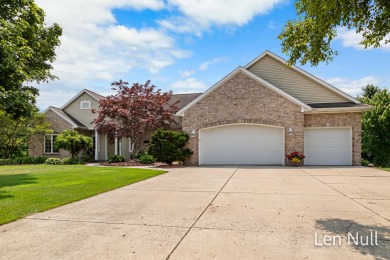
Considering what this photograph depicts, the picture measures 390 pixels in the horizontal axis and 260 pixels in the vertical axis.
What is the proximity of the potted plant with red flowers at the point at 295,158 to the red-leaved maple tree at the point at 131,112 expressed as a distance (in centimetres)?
909

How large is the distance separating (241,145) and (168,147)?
465 cm

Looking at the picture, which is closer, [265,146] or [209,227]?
[209,227]

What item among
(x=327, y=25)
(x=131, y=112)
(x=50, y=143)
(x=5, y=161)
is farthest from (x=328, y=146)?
(x=5, y=161)

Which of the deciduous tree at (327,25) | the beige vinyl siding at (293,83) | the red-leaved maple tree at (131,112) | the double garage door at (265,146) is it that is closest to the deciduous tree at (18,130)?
the red-leaved maple tree at (131,112)

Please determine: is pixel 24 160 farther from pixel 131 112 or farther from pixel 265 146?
pixel 265 146

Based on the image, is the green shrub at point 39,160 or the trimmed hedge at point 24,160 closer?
the trimmed hedge at point 24,160

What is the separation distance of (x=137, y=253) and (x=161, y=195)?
152 inches

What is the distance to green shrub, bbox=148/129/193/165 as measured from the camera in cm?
1655

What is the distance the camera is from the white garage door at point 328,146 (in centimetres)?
1585

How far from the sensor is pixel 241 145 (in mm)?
16641

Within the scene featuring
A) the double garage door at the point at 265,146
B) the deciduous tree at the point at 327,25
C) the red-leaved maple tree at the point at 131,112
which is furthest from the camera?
the red-leaved maple tree at the point at 131,112

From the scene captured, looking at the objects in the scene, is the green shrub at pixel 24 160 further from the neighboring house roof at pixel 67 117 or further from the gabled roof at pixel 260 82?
the gabled roof at pixel 260 82

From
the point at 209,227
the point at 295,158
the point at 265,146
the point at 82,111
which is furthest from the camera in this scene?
the point at 82,111

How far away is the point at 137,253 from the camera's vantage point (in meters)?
3.55
